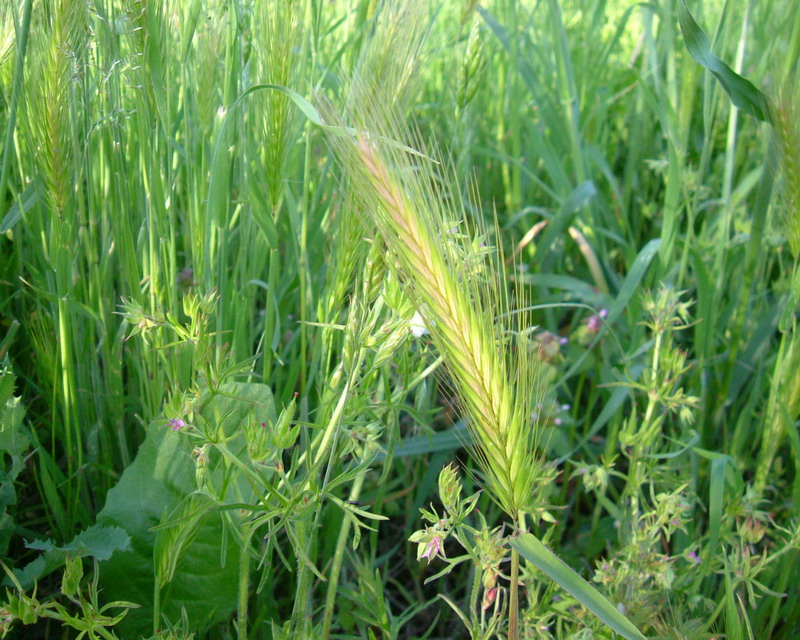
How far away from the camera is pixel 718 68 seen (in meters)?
1.12

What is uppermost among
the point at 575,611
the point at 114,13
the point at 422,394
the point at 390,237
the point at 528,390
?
the point at 114,13

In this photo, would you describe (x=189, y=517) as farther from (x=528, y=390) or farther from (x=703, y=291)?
(x=703, y=291)

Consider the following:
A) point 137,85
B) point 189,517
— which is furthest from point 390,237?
point 137,85

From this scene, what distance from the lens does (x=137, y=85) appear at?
0.96 meters

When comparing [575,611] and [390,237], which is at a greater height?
[390,237]

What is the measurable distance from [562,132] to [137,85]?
108cm

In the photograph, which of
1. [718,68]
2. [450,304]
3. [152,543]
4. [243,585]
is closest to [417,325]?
[450,304]

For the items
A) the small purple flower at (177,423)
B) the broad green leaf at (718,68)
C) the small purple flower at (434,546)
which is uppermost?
the broad green leaf at (718,68)

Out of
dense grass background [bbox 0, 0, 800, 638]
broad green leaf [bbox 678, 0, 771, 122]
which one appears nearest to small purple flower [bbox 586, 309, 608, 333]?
dense grass background [bbox 0, 0, 800, 638]

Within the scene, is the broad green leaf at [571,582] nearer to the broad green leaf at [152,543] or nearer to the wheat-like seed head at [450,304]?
the wheat-like seed head at [450,304]

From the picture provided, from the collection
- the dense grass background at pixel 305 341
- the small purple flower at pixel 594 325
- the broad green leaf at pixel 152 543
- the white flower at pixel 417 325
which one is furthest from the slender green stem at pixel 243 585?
the small purple flower at pixel 594 325

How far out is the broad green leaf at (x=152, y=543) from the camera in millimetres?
998

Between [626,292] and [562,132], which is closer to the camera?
[626,292]

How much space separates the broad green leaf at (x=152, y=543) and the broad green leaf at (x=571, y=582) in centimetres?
44
